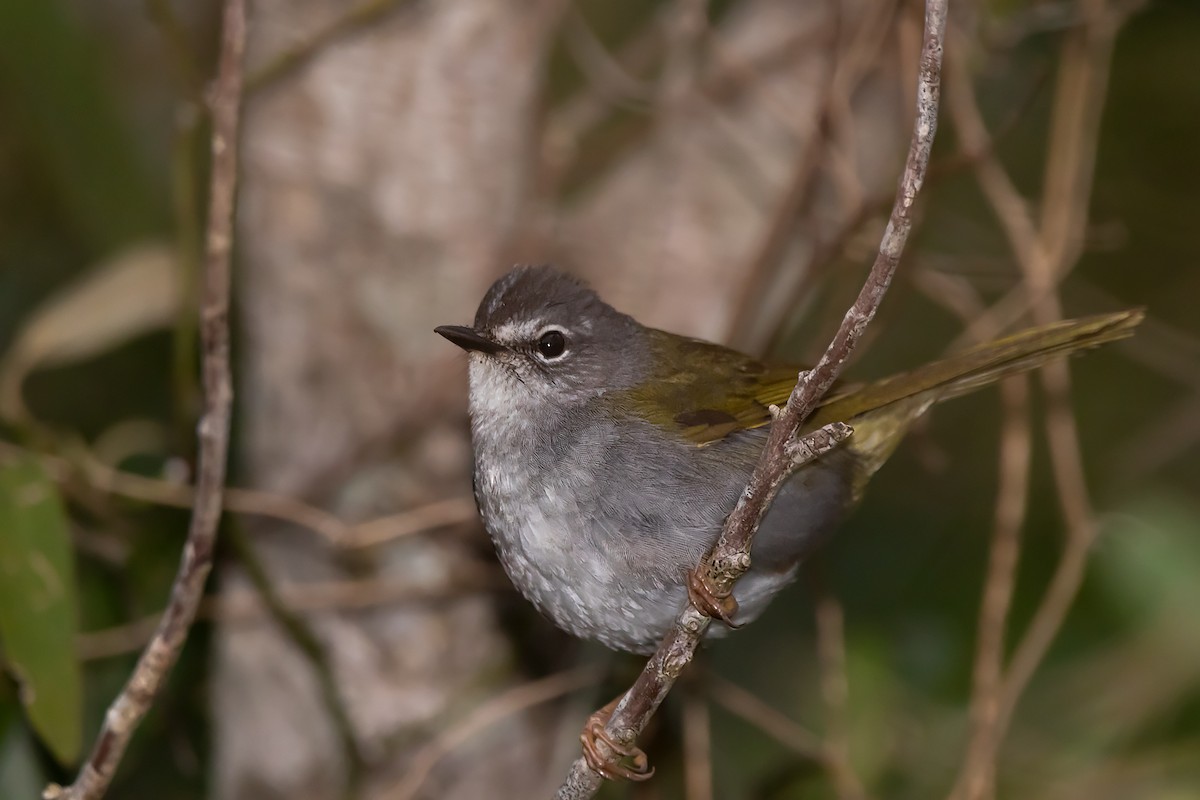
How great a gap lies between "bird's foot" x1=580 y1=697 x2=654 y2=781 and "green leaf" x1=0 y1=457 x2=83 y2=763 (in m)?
1.11

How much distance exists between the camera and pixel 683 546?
2557 millimetres

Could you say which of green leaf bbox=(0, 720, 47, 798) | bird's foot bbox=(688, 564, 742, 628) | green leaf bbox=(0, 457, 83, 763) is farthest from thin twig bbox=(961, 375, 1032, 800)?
green leaf bbox=(0, 720, 47, 798)

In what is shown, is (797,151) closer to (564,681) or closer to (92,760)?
(564,681)

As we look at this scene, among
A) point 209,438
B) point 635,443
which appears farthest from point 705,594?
point 209,438

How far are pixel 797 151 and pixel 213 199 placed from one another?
2.26 meters

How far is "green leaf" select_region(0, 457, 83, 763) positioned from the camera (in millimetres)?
2707

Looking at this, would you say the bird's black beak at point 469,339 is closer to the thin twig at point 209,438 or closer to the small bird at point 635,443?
the small bird at point 635,443

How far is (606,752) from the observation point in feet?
8.57

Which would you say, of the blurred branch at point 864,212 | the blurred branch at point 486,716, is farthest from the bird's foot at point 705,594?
the blurred branch at point 864,212

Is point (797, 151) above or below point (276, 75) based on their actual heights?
above

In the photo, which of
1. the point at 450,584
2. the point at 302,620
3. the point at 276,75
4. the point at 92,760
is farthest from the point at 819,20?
the point at 92,760

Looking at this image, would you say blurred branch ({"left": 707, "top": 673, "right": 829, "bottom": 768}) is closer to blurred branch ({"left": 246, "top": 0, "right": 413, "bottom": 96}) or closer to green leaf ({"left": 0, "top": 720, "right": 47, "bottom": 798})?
green leaf ({"left": 0, "top": 720, "right": 47, "bottom": 798})

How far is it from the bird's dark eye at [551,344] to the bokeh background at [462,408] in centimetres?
65

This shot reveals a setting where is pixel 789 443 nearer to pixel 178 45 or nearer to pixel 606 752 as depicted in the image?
pixel 606 752
